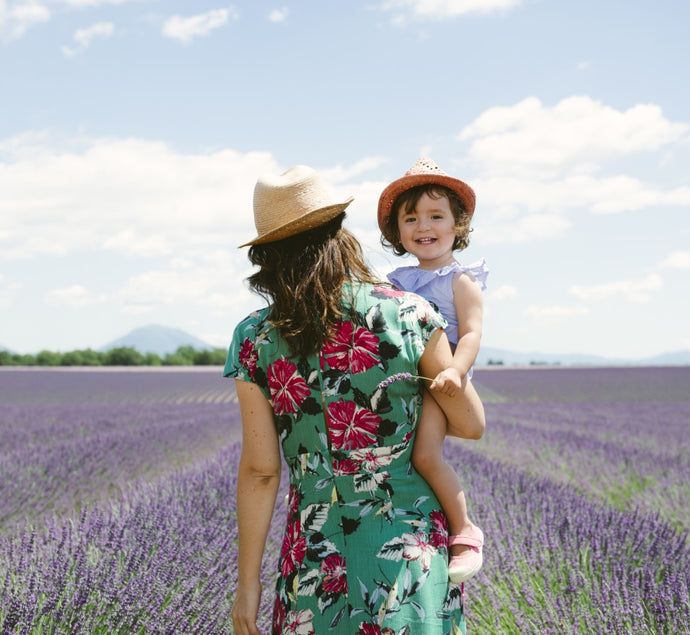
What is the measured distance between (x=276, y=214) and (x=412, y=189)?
2.13ft

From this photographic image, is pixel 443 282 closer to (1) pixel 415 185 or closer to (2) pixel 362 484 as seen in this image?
(1) pixel 415 185

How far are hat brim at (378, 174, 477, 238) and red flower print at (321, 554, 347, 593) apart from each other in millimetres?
978

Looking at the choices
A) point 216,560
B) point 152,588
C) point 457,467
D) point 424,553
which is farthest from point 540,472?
point 424,553

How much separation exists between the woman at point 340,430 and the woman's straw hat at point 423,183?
1.84 ft

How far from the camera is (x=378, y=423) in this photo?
125 cm

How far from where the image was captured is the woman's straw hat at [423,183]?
186 cm

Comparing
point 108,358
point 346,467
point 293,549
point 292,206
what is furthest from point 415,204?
point 108,358

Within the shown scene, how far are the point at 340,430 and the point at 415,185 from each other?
86 cm

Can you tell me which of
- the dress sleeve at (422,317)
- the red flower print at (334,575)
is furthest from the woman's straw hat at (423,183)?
the red flower print at (334,575)

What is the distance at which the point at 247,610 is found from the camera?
4.41 ft

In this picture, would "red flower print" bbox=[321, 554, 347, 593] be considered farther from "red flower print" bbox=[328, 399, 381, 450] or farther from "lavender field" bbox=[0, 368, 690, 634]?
"lavender field" bbox=[0, 368, 690, 634]

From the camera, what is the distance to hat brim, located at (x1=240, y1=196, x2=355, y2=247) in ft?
4.32

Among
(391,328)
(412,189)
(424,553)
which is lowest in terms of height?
(424,553)

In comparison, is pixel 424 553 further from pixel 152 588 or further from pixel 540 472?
pixel 540 472
